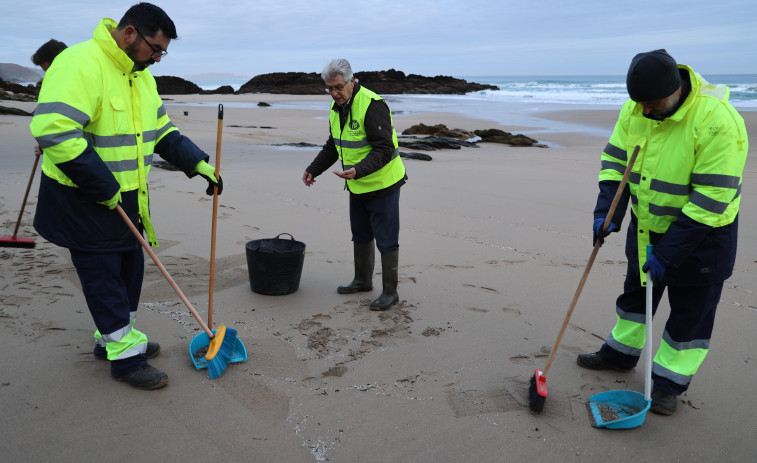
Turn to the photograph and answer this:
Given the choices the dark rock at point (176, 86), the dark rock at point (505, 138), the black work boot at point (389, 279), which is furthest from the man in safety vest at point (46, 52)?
the dark rock at point (176, 86)

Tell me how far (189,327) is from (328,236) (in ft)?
7.69

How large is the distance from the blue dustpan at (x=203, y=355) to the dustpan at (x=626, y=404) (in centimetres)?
193

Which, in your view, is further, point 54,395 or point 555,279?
point 555,279

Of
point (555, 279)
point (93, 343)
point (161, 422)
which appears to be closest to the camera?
point (161, 422)

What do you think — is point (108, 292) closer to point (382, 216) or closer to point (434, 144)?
point (382, 216)

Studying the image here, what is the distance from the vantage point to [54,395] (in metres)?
3.00

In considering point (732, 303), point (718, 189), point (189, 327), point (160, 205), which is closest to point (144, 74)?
point (189, 327)

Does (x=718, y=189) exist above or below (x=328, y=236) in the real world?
above

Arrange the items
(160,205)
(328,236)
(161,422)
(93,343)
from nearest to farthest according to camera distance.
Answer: (161,422)
(93,343)
(328,236)
(160,205)

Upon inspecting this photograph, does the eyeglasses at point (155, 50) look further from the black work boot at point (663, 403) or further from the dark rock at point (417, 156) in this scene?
the dark rock at point (417, 156)

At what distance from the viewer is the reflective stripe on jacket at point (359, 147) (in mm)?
4074

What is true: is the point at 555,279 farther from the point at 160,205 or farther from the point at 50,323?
the point at 160,205

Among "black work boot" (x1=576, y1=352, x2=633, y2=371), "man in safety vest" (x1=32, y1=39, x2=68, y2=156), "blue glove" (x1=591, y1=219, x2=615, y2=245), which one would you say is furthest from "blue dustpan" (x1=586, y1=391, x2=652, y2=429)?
"man in safety vest" (x1=32, y1=39, x2=68, y2=156)

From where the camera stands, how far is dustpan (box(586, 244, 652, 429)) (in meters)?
2.82
